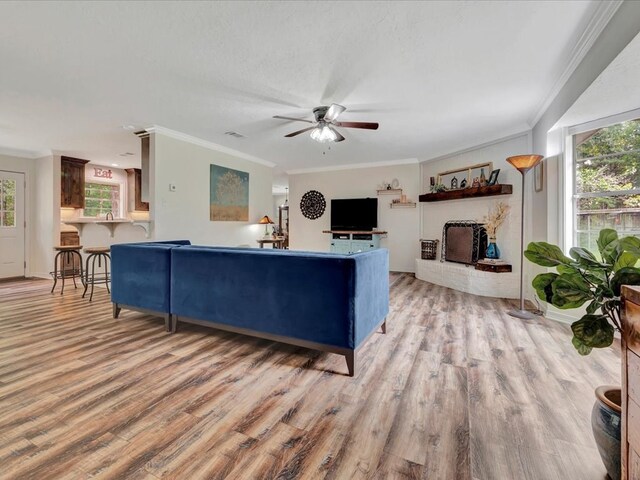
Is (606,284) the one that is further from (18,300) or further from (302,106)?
(18,300)

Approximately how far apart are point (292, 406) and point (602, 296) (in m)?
1.56

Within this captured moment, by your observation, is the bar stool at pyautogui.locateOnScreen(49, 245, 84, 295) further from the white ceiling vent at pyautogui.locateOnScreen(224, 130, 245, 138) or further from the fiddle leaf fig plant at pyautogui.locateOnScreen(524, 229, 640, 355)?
the fiddle leaf fig plant at pyautogui.locateOnScreen(524, 229, 640, 355)

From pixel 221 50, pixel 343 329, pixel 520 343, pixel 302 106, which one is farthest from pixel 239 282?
pixel 520 343

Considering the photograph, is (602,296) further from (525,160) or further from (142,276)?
(142,276)

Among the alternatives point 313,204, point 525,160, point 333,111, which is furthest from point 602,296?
point 313,204

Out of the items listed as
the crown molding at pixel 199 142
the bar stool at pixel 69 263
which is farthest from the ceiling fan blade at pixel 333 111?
the bar stool at pixel 69 263

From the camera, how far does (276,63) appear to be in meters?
2.60

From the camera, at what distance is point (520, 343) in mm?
2695

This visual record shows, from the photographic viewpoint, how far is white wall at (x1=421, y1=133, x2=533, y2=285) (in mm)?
4559

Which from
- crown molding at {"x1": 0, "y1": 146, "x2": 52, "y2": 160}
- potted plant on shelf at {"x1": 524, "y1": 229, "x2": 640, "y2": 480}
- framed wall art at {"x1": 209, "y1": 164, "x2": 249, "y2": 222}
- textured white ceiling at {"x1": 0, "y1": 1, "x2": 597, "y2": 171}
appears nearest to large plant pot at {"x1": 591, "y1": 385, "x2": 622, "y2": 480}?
potted plant on shelf at {"x1": 524, "y1": 229, "x2": 640, "y2": 480}

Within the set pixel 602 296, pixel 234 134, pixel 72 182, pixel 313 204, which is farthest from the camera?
pixel 313 204

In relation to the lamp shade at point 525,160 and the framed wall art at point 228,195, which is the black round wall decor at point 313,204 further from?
the lamp shade at point 525,160

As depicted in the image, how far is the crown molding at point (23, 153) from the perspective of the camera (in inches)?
217

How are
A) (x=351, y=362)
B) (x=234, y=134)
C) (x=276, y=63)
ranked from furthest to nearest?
(x=234, y=134) < (x=276, y=63) < (x=351, y=362)
